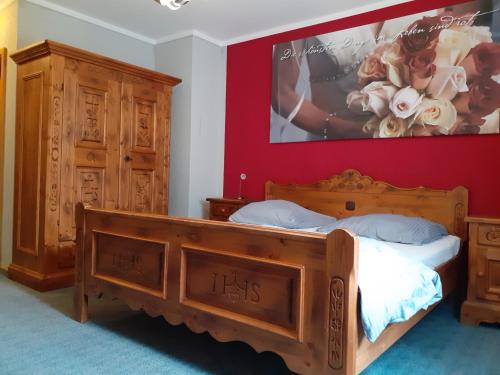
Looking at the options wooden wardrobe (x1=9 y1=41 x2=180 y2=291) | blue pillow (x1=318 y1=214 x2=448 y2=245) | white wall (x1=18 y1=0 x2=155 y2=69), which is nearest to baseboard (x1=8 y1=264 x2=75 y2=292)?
wooden wardrobe (x1=9 y1=41 x2=180 y2=291)

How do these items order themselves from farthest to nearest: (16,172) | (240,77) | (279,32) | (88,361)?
(240,77)
(279,32)
(16,172)
(88,361)

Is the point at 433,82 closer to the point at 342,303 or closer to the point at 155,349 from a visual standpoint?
the point at 342,303

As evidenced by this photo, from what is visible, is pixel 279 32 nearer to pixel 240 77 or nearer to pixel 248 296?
pixel 240 77

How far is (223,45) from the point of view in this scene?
4.35 m

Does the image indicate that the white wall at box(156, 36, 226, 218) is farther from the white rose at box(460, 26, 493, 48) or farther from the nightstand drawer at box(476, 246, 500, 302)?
the nightstand drawer at box(476, 246, 500, 302)

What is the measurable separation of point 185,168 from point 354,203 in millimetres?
1759

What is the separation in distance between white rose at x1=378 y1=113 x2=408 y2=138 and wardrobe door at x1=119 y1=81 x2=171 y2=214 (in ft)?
6.58

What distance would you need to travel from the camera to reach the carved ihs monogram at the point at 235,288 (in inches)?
64.8

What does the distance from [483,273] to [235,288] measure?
1762 millimetres

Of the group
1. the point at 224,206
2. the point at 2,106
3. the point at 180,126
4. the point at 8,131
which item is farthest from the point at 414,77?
the point at 2,106

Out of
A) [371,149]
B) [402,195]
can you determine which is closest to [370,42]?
[371,149]

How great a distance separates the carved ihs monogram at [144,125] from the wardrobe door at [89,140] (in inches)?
8.8

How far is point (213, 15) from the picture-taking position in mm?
3730

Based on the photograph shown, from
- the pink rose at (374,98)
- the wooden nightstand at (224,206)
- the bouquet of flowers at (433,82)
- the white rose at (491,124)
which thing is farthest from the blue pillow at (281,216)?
the white rose at (491,124)
